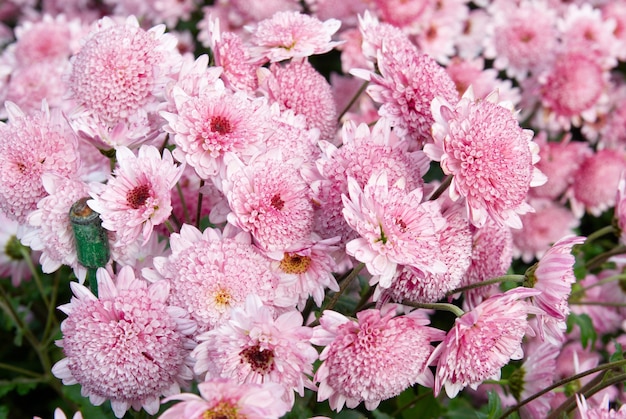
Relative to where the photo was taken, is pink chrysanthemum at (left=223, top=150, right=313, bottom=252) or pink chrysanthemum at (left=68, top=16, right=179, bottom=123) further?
pink chrysanthemum at (left=68, top=16, right=179, bottom=123)

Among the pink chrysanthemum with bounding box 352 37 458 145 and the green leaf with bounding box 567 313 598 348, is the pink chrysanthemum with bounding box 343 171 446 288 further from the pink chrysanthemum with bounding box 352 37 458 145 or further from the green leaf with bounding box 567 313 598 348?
the green leaf with bounding box 567 313 598 348

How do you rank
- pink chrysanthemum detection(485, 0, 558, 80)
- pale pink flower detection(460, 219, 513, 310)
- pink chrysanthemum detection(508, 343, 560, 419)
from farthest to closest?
pink chrysanthemum detection(485, 0, 558, 80), pink chrysanthemum detection(508, 343, 560, 419), pale pink flower detection(460, 219, 513, 310)

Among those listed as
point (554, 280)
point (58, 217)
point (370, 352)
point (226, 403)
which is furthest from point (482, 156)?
point (58, 217)

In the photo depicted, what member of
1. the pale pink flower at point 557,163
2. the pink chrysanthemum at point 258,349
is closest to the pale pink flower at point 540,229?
the pale pink flower at point 557,163

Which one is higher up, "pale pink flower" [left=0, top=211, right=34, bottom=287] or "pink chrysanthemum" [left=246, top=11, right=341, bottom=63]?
"pink chrysanthemum" [left=246, top=11, right=341, bottom=63]

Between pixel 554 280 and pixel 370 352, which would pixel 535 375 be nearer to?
pixel 554 280

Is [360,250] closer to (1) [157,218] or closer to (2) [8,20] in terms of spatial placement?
(1) [157,218]

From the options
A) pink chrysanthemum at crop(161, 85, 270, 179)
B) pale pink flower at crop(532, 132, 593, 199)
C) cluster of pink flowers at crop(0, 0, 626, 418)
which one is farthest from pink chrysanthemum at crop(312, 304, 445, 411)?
pale pink flower at crop(532, 132, 593, 199)
